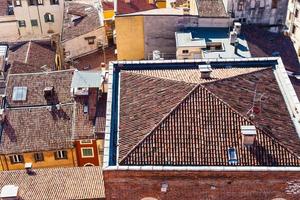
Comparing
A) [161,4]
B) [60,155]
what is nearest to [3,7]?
[161,4]

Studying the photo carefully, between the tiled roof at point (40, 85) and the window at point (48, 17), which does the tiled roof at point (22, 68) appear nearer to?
the tiled roof at point (40, 85)

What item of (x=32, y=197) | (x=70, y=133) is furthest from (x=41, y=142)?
(x=32, y=197)

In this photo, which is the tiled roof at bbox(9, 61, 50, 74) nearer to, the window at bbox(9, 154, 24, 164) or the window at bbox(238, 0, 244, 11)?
the window at bbox(9, 154, 24, 164)

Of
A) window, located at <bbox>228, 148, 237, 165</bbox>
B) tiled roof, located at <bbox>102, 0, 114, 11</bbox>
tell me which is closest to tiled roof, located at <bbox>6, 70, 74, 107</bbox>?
tiled roof, located at <bbox>102, 0, 114, 11</bbox>

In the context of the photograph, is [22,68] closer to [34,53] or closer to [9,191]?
[34,53]

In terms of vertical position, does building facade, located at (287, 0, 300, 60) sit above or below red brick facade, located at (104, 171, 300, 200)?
above

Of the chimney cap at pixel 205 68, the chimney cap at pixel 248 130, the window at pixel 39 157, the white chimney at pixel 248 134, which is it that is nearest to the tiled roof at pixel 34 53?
the window at pixel 39 157

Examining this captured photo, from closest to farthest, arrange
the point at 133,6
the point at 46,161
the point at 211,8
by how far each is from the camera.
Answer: the point at 46,161
the point at 211,8
the point at 133,6
